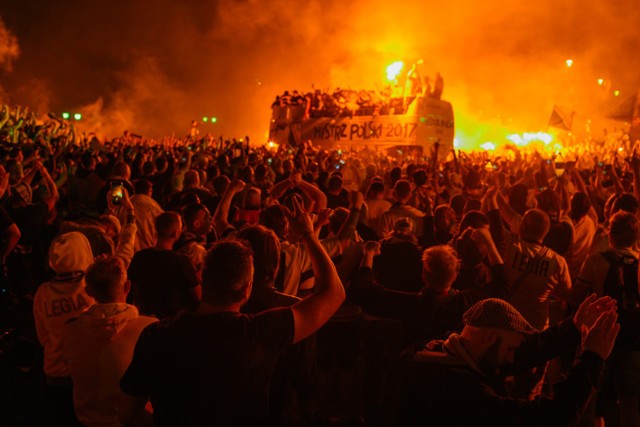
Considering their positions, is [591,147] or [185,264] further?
[591,147]

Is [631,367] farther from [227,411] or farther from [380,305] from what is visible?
[227,411]

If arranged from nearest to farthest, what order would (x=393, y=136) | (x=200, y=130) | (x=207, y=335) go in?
1. (x=207, y=335)
2. (x=393, y=136)
3. (x=200, y=130)

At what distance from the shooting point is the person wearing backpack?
13.0ft

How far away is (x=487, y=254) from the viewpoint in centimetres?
466

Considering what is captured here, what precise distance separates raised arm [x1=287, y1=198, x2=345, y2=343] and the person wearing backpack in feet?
7.11

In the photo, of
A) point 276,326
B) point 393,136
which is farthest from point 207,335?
point 393,136

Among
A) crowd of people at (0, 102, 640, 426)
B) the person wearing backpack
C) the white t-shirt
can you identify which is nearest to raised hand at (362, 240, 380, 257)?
crowd of people at (0, 102, 640, 426)

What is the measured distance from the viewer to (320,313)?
2443 mm

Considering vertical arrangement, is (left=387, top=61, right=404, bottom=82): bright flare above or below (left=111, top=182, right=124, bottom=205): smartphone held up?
above

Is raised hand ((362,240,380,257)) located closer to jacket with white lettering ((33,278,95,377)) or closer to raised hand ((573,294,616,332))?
jacket with white lettering ((33,278,95,377))

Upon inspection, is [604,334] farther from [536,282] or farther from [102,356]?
[536,282]

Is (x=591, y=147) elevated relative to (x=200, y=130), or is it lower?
lower

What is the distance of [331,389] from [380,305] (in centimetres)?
120

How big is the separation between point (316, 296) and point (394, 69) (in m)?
40.3
